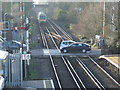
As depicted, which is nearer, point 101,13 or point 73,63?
point 73,63

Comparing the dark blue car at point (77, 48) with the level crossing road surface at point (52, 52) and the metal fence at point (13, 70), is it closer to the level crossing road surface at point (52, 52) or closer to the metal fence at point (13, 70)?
the level crossing road surface at point (52, 52)

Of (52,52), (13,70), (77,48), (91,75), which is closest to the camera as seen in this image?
(13,70)

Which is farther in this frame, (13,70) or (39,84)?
(39,84)

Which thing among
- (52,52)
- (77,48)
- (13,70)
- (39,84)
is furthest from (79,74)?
(52,52)

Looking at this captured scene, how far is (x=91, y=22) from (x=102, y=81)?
15.1 metres

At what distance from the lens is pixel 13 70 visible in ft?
46.7

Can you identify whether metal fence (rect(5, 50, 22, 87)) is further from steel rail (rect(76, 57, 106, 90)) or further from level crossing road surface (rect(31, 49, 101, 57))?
level crossing road surface (rect(31, 49, 101, 57))

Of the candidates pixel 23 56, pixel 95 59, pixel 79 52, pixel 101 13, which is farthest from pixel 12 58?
pixel 101 13

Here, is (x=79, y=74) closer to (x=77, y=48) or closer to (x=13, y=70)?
(x=13, y=70)

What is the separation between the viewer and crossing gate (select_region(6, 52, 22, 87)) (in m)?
14.1

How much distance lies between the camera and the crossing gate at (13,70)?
14.1m

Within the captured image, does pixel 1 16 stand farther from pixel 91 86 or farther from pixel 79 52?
pixel 91 86

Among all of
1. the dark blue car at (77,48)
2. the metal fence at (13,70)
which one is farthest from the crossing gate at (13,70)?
the dark blue car at (77,48)

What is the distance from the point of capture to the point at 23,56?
49.4 ft
